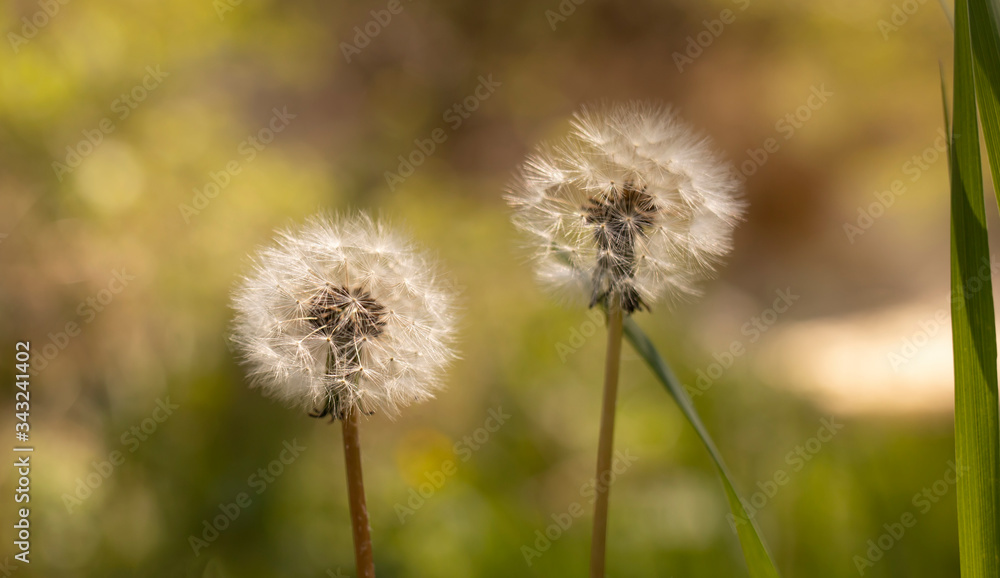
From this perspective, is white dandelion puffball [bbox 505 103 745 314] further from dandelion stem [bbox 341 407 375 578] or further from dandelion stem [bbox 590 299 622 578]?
dandelion stem [bbox 341 407 375 578]

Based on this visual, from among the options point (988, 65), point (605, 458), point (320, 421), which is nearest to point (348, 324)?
point (605, 458)

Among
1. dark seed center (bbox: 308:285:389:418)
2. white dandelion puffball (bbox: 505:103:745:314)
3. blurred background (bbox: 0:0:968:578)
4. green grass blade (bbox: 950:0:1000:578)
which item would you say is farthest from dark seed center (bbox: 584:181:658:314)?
green grass blade (bbox: 950:0:1000:578)

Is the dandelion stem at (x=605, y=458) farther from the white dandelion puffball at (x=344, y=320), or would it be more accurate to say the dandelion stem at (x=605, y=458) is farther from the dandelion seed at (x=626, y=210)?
the white dandelion puffball at (x=344, y=320)

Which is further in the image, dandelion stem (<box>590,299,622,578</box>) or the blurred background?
the blurred background

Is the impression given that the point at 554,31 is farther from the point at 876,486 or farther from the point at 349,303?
the point at 349,303

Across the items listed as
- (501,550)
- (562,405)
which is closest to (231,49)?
(562,405)
